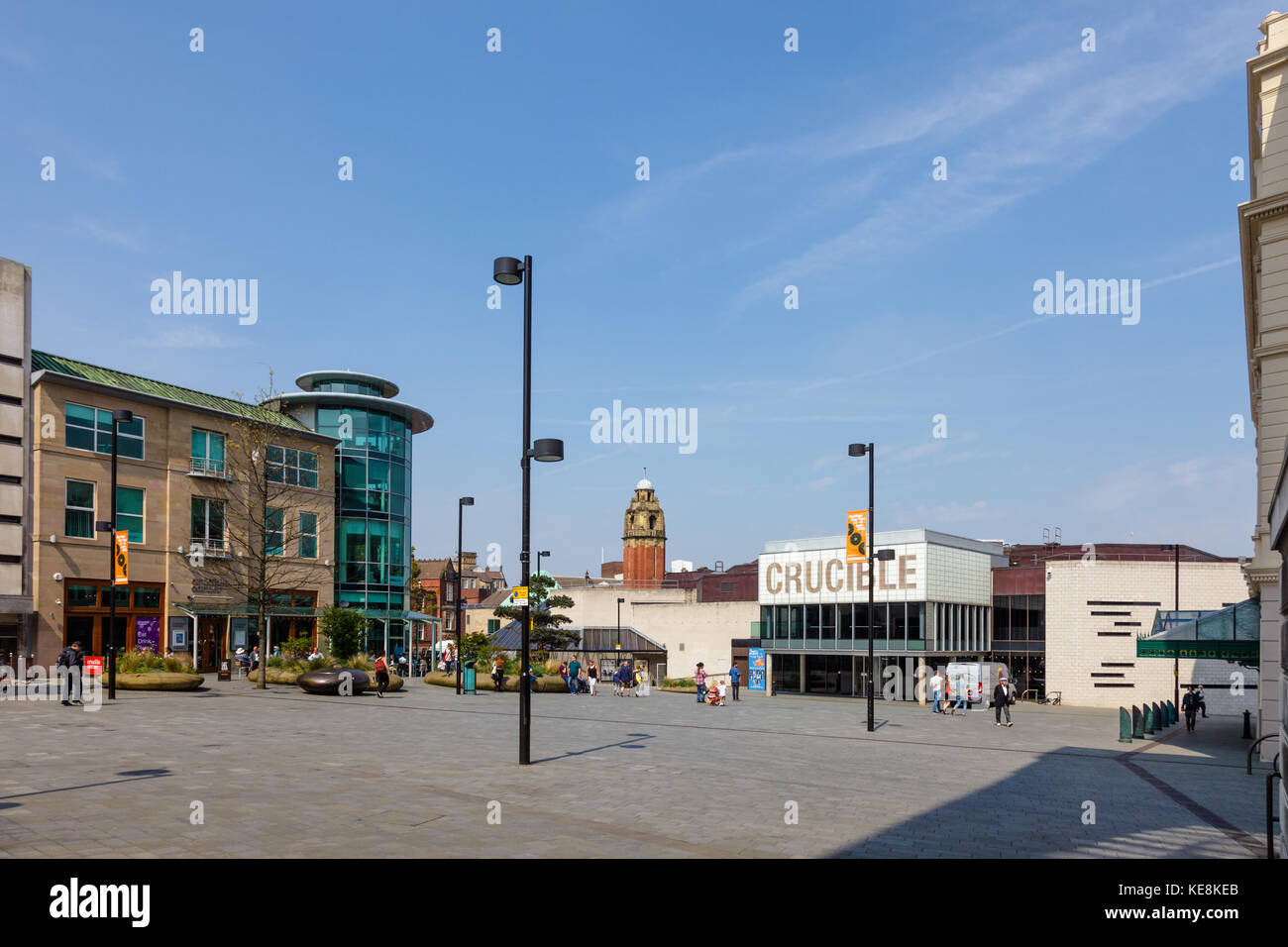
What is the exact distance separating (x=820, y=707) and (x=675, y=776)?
77.9 ft

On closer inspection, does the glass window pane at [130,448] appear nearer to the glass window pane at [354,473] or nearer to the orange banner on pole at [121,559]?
the glass window pane at [354,473]

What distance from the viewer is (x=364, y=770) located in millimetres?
15289

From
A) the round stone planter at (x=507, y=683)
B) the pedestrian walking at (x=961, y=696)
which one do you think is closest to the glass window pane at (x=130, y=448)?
the round stone planter at (x=507, y=683)

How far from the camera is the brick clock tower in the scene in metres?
131

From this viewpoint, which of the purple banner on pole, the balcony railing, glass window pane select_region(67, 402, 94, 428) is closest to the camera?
glass window pane select_region(67, 402, 94, 428)

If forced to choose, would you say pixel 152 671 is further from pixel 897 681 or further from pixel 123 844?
pixel 897 681

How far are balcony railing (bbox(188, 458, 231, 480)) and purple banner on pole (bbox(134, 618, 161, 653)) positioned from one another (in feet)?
Result: 22.7

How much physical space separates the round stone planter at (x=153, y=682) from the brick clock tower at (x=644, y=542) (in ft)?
326

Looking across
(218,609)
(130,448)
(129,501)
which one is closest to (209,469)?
(130,448)

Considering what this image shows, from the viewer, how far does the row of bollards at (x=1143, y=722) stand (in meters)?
27.2

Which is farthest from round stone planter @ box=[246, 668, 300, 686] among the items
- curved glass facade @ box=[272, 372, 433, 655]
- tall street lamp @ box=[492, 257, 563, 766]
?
tall street lamp @ box=[492, 257, 563, 766]

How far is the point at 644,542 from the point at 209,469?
88.4 meters

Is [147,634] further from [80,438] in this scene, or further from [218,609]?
[80,438]

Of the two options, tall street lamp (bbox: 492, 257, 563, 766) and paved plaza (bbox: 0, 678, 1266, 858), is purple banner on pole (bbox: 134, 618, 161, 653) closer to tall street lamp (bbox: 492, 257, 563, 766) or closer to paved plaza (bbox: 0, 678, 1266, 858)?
paved plaza (bbox: 0, 678, 1266, 858)
